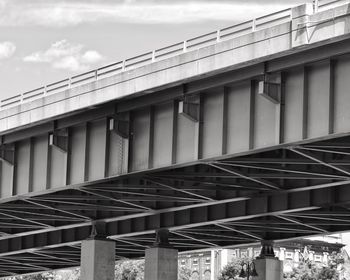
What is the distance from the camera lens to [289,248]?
167m

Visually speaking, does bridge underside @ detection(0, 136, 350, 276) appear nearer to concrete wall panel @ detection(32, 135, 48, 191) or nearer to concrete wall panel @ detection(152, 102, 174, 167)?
concrete wall panel @ detection(152, 102, 174, 167)

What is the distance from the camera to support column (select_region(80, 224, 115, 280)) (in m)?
55.4

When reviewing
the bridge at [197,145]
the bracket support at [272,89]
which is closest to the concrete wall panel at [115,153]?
the bridge at [197,145]

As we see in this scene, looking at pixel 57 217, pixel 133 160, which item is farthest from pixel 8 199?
pixel 133 160

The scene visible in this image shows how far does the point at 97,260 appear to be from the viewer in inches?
2223

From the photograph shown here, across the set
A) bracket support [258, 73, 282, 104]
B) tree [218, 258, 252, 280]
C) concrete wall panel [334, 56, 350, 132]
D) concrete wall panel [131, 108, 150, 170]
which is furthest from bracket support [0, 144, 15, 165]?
tree [218, 258, 252, 280]

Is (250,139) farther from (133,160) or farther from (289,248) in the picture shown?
(289,248)

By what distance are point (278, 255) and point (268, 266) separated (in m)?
101

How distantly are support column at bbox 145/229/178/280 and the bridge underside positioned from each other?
95 centimetres

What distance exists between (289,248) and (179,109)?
428ft

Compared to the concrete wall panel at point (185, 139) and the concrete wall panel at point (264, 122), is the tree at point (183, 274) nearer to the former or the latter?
the concrete wall panel at point (185, 139)

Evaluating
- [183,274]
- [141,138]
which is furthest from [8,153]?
[183,274]

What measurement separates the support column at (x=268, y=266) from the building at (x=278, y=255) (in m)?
95.6

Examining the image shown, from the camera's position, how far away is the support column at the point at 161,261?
56.8 meters
